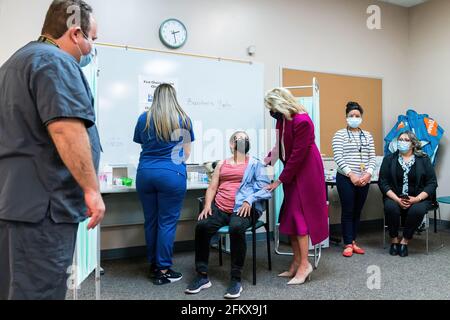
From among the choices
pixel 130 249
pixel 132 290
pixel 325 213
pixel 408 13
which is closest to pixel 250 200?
pixel 325 213

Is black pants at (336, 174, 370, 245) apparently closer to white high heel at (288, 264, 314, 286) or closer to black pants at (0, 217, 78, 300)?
white high heel at (288, 264, 314, 286)

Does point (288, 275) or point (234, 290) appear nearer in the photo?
point (234, 290)

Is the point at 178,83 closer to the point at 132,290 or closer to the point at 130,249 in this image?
the point at 130,249

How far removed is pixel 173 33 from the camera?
11.8ft

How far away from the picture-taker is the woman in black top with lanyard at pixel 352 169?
3.54 metres

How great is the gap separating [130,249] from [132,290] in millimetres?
898

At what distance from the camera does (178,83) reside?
3.59m

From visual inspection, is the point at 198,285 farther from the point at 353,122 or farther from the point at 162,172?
the point at 353,122

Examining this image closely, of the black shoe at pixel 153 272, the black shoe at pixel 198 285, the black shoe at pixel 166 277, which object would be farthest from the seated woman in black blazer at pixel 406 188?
the black shoe at pixel 153 272

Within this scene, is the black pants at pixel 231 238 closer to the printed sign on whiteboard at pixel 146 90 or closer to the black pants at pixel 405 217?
the printed sign on whiteboard at pixel 146 90

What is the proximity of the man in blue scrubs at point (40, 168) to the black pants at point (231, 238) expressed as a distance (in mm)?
1517

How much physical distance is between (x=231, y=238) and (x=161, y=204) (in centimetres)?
57

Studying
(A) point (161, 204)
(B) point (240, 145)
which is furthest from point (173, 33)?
(A) point (161, 204)

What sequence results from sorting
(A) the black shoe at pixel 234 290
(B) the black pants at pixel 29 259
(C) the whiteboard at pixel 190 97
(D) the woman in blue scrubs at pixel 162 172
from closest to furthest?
(B) the black pants at pixel 29 259, (A) the black shoe at pixel 234 290, (D) the woman in blue scrubs at pixel 162 172, (C) the whiteboard at pixel 190 97
